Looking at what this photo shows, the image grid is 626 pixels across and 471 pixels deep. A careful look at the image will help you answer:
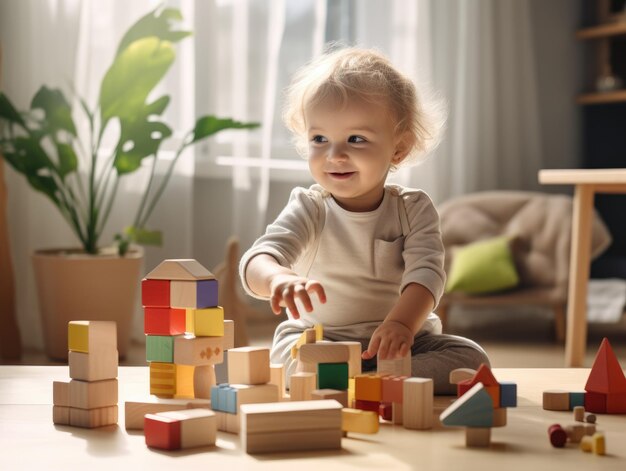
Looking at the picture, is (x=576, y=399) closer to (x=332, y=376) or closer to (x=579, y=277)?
(x=332, y=376)

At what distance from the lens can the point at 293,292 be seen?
863 millimetres

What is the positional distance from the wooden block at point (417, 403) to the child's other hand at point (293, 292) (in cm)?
11

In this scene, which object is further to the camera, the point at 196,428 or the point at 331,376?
the point at 331,376

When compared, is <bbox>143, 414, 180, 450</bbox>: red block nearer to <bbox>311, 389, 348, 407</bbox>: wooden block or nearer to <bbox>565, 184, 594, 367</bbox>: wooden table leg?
<bbox>311, 389, 348, 407</bbox>: wooden block

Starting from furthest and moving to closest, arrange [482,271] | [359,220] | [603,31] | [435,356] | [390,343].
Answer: [603,31] < [482,271] < [359,220] < [435,356] < [390,343]

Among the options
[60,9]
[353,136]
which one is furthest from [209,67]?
[353,136]

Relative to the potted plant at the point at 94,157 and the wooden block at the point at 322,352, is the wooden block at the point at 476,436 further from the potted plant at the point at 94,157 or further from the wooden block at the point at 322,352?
the potted plant at the point at 94,157

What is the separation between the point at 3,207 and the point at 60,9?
662 millimetres

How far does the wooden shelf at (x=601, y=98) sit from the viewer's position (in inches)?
152

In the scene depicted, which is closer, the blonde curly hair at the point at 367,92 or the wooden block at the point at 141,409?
the wooden block at the point at 141,409

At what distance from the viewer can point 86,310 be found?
2.64m

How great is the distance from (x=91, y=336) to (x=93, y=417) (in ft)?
0.25

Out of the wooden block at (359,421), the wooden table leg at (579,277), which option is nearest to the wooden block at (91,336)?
the wooden block at (359,421)

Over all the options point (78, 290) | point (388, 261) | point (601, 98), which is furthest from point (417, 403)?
point (601, 98)
